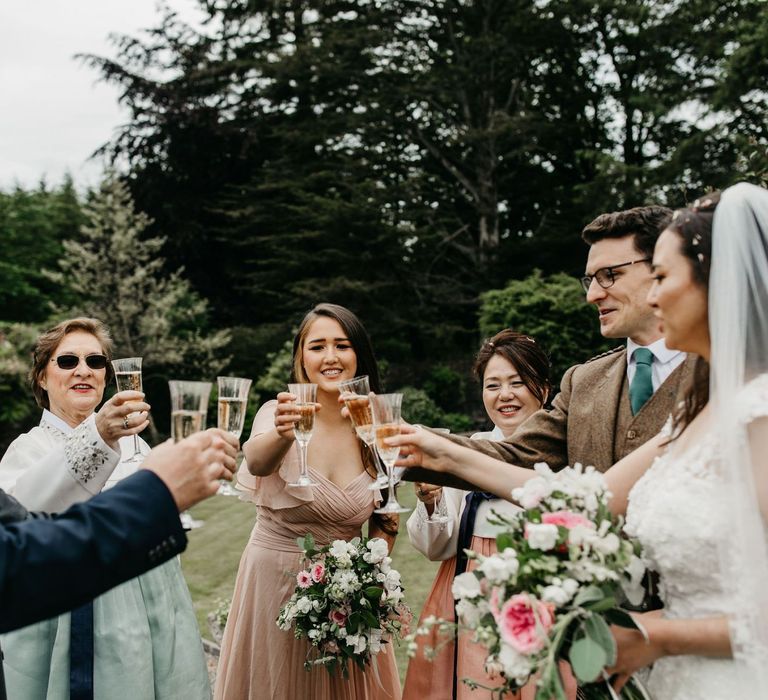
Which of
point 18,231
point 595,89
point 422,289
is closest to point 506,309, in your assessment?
point 422,289

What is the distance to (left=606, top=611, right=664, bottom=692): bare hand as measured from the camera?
191 centimetres

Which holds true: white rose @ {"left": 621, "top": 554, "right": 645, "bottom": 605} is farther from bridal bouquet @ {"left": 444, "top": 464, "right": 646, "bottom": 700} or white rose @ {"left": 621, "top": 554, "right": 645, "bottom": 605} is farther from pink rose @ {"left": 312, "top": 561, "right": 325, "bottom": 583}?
pink rose @ {"left": 312, "top": 561, "right": 325, "bottom": 583}

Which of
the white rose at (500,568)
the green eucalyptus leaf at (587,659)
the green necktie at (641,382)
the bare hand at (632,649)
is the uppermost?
the green necktie at (641,382)

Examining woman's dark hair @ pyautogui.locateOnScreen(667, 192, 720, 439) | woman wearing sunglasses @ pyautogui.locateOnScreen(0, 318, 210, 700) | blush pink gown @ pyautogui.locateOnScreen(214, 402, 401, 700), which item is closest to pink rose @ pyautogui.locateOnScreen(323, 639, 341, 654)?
blush pink gown @ pyautogui.locateOnScreen(214, 402, 401, 700)

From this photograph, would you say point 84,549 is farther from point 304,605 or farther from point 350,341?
point 350,341

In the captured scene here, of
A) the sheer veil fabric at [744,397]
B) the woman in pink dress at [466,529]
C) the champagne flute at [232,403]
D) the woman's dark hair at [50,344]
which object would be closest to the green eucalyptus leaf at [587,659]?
the sheer veil fabric at [744,397]

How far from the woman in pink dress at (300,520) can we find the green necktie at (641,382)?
1.39 metres

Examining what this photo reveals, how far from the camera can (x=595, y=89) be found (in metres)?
22.6

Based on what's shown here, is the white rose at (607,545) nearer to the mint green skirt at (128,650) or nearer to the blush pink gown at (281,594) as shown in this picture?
the blush pink gown at (281,594)

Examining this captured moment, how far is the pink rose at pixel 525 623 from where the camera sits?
1771mm

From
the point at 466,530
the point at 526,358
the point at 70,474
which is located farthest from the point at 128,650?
the point at 526,358

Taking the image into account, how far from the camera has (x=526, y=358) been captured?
3830 mm

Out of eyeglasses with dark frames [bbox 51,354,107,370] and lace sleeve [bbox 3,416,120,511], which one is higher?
eyeglasses with dark frames [bbox 51,354,107,370]

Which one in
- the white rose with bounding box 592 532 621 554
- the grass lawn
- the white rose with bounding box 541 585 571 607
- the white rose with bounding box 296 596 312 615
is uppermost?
the white rose with bounding box 592 532 621 554
